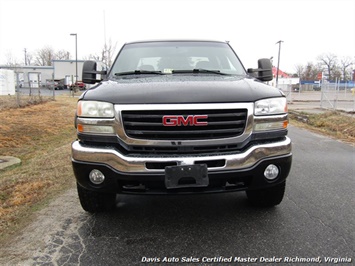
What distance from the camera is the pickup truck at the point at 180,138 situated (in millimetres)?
2674

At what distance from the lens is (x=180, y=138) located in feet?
8.91

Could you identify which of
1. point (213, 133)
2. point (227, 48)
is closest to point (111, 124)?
point (213, 133)

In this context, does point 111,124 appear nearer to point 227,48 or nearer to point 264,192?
point 264,192

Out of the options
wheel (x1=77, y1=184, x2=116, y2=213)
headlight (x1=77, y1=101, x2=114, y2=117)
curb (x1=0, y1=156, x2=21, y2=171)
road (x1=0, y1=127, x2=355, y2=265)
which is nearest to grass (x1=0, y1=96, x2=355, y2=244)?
curb (x1=0, y1=156, x2=21, y2=171)

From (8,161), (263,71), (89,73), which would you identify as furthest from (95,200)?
(8,161)

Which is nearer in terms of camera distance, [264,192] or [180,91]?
[180,91]

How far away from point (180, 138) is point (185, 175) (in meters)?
0.32

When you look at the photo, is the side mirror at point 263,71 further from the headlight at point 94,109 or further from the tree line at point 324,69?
the tree line at point 324,69

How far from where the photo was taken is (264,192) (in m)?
3.39

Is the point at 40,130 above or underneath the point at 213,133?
underneath

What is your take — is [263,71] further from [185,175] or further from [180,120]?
[185,175]

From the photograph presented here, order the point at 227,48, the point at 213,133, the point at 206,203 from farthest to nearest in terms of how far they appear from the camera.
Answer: the point at 227,48
the point at 206,203
the point at 213,133

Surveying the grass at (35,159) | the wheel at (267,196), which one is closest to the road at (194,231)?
the wheel at (267,196)

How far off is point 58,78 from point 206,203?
5996 centimetres
